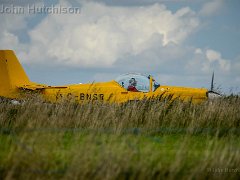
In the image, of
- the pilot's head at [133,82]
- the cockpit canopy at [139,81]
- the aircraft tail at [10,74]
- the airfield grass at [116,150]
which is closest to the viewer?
the airfield grass at [116,150]

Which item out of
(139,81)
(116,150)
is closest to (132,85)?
(139,81)

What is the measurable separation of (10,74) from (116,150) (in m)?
15.8

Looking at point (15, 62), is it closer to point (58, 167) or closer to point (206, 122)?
point (206, 122)

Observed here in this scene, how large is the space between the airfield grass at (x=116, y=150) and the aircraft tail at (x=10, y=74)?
9.46 meters

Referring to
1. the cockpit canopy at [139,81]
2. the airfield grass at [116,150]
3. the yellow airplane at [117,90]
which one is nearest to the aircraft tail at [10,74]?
the yellow airplane at [117,90]

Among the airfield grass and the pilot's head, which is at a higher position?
the pilot's head

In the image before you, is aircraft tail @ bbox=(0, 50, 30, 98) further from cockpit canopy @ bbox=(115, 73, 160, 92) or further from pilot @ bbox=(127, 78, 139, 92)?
pilot @ bbox=(127, 78, 139, 92)

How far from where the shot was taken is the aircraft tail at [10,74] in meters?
20.4

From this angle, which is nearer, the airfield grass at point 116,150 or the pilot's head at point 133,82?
the airfield grass at point 116,150

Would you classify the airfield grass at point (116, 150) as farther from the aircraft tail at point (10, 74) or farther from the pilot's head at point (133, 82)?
the aircraft tail at point (10, 74)

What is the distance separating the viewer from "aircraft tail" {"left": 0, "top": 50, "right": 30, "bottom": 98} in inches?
803

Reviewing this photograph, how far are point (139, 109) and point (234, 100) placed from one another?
117 inches

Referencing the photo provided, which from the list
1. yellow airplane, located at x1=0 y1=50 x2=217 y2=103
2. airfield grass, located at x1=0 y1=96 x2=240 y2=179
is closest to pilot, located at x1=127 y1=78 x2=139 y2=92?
yellow airplane, located at x1=0 y1=50 x2=217 y2=103

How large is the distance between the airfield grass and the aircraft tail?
9.46 meters
